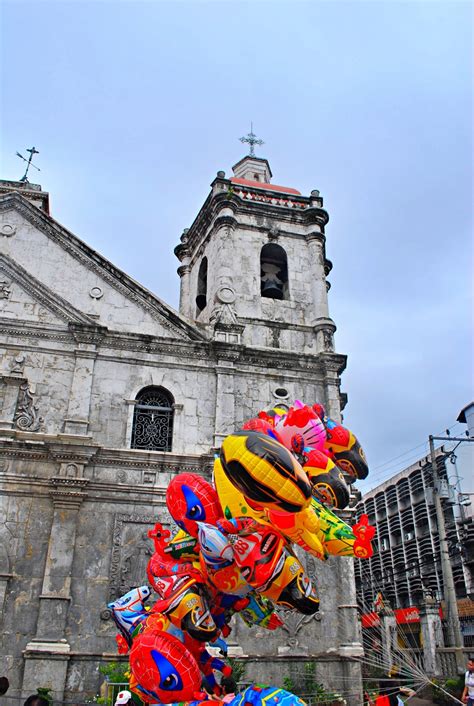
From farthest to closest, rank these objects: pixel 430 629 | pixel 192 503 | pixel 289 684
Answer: pixel 430 629 → pixel 289 684 → pixel 192 503

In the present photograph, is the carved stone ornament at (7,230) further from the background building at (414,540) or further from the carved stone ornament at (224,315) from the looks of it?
the background building at (414,540)

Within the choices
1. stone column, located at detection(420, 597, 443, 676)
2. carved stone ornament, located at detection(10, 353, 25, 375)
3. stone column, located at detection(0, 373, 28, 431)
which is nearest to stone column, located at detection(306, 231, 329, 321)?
carved stone ornament, located at detection(10, 353, 25, 375)

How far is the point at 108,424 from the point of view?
14203 mm

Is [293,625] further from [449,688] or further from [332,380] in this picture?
[332,380]

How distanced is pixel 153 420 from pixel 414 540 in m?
25.5

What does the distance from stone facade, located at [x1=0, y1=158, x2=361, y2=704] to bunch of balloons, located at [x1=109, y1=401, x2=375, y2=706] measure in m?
4.67

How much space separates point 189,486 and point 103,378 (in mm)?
7850

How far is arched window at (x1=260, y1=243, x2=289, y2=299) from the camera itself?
59.7ft

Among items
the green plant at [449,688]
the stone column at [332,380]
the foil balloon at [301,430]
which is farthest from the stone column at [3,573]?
the green plant at [449,688]

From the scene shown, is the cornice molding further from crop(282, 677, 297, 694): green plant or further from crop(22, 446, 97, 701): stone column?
crop(282, 677, 297, 694): green plant

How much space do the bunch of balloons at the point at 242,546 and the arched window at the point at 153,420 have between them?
642 cm

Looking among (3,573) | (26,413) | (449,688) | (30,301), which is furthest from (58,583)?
(449,688)

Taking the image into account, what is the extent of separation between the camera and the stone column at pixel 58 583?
37.2 feet

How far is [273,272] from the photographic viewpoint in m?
18.8
